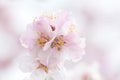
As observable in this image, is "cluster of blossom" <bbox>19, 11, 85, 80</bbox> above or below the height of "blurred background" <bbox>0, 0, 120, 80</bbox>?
above

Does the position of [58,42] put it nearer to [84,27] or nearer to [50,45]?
[50,45]

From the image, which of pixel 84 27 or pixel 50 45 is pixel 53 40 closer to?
pixel 50 45

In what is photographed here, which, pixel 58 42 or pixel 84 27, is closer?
pixel 58 42

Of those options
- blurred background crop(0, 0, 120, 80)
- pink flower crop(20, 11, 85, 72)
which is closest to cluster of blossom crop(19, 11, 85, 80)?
pink flower crop(20, 11, 85, 72)

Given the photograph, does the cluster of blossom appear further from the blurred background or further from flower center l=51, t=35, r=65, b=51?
the blurred background

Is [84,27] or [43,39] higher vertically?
[43,39]

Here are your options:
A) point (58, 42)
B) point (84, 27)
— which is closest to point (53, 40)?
point (58, 42)

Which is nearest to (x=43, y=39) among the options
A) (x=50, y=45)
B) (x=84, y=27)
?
(x=50, y=45)
